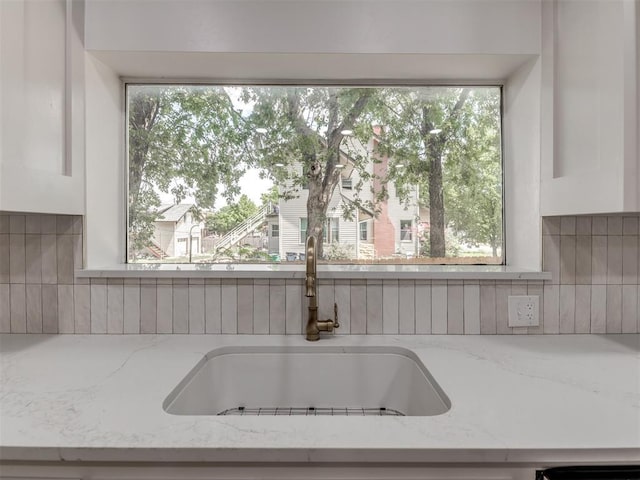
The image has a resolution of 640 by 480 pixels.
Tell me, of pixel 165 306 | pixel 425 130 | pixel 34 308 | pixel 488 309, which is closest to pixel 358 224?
pixel 425 130

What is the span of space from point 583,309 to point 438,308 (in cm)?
52

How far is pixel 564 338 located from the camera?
1.24m

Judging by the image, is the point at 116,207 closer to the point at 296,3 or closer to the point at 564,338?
the point at 296,3

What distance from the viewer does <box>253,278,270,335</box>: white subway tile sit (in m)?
1.28

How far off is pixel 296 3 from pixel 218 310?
1.10 m

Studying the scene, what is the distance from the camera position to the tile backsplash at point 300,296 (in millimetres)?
1276

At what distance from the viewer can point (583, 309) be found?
50.5 inches

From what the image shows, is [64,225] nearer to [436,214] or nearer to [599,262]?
[436,214]

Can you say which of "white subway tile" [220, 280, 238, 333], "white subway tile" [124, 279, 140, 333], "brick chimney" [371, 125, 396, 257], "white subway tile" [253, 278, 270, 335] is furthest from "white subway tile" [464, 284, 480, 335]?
"white subway tile" [124, 279, 140, 333]

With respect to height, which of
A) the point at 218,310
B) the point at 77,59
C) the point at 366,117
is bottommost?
the point at 218,310

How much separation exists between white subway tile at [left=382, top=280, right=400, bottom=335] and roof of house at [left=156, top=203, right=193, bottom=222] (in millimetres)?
855

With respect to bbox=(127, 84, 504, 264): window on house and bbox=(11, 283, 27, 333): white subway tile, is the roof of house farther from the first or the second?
bbox=(11, 283, 27, 333): white subway tile

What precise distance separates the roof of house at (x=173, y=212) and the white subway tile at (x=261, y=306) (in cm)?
47

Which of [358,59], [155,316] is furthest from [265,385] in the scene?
[358,59]
